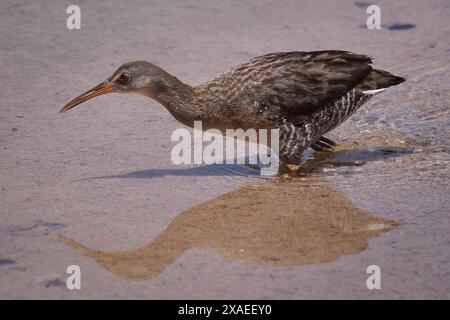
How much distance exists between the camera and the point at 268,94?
5.78 metres

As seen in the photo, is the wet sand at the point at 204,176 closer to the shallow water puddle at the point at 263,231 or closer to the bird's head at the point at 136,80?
the shallow water puddle at the point at 263,231

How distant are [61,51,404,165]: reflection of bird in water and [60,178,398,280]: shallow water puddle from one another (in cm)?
50

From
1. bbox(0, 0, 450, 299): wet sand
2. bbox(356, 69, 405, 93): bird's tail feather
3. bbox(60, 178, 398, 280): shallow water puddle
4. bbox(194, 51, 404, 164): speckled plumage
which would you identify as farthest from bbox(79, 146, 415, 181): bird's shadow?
bbox(356, 69, 405, 93): bird's tail feather

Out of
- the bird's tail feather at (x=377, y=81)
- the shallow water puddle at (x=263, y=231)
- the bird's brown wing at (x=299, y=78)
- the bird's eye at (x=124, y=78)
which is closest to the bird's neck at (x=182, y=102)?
the bird's eye at (x=124, y=78)

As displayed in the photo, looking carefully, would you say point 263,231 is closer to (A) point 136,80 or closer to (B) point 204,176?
(B) point 204,176

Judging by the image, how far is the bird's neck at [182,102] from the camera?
19.2 feet

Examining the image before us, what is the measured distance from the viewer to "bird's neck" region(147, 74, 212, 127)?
584 cm

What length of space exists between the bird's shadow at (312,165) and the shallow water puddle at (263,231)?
33cm

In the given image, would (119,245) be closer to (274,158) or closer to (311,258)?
(311,258)

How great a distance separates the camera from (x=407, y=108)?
268 inches

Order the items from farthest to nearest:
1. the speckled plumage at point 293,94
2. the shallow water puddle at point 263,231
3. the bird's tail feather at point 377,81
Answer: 1. the bird's tail feather at point 377,81
2. the speckled plumage at point 293,94
3. the shallow water puddle at point 263,231

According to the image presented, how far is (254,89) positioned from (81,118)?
1.80 m

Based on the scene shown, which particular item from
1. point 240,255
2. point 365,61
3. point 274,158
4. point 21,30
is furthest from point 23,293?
point 21,30

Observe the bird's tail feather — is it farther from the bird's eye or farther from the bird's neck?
the bird's eye
